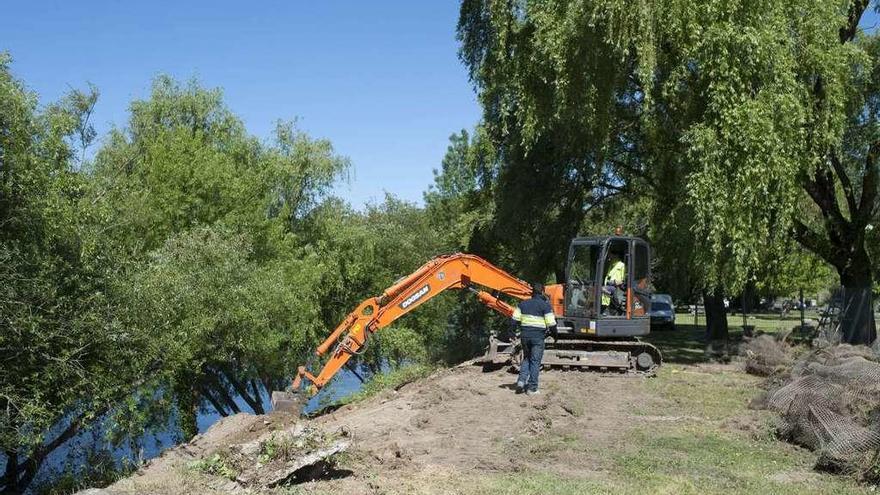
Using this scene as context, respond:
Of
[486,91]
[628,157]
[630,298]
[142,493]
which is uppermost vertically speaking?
[486,91]

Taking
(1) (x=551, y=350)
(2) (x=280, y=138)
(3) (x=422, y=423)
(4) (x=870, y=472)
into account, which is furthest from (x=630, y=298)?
(2) (x=280, y=138)

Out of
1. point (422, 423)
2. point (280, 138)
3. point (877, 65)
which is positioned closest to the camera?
point (422, 423)

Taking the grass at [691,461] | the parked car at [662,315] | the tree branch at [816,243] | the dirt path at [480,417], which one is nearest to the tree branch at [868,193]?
the tree branch at [816,243]

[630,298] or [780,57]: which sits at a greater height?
[780,57]

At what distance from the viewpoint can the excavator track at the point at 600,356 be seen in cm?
1595

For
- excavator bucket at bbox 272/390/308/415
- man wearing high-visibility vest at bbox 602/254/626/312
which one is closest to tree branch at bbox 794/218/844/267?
man wearing high-visibility vest at bbox 602/254/626/312

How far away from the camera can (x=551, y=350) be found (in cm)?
1630

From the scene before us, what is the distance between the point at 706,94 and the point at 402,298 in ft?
24.9

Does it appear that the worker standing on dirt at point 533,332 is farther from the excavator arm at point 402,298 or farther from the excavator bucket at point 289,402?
the excavator bucket at point 289,402

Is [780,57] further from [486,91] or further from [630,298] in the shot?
[486,91]

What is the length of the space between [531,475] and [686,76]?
11148 millimetres

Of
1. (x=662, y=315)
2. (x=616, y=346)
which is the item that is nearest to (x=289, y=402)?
(x=616, y=346)

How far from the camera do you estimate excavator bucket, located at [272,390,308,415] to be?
42.8 ft

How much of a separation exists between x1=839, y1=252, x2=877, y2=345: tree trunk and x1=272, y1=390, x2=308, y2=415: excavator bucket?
14.9 m
